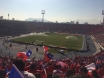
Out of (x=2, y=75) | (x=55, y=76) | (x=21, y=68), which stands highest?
(x=21, y=68)

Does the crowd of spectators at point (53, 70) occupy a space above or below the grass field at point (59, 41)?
above

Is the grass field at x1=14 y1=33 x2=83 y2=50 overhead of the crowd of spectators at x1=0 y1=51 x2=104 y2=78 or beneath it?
beneath

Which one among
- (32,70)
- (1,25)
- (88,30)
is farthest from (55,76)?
(88,30)

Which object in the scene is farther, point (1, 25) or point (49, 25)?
point (49, 25)

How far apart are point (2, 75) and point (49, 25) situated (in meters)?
141

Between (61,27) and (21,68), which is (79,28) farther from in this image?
(21,68)

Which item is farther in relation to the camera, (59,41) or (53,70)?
(59,41)

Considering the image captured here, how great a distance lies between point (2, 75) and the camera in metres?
6.32

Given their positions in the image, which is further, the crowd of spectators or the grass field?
the grass field

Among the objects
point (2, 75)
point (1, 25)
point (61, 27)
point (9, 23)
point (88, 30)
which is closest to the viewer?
point (2, 75)

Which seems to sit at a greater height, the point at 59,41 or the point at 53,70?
the point at 53,70

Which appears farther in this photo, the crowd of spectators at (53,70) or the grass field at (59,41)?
the grass field at (59,41)

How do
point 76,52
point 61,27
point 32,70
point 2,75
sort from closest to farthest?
point 2,75
point 32,70
point 76,52
point 61,27

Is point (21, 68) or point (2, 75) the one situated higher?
point (21, 68)
